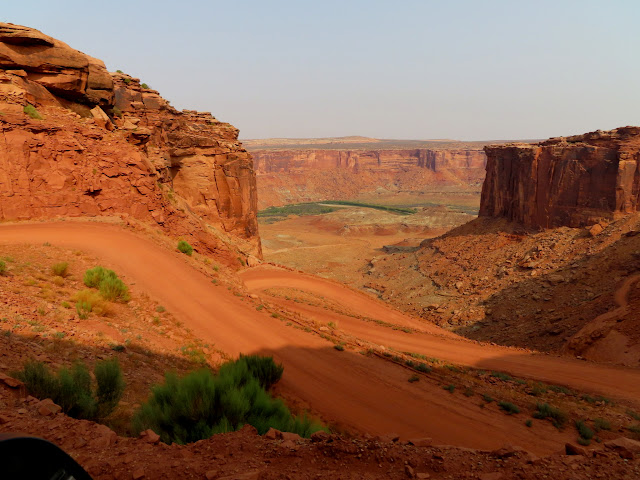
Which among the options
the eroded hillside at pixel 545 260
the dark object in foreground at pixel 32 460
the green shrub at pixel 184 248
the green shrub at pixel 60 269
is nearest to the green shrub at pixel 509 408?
the eroded hillside at pixel 545 260

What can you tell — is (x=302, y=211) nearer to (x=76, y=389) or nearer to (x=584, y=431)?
(x=584, y=431)

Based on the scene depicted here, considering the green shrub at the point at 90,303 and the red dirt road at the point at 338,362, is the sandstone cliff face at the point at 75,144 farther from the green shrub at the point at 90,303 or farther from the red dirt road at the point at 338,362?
the green shrub at the point at 90,303

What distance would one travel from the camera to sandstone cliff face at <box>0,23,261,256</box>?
1543cm

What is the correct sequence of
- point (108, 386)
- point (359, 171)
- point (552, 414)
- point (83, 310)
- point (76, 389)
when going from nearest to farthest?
point (76, 389), point (108, 386), point (83, 310), point (552, 414), point (359, 171)

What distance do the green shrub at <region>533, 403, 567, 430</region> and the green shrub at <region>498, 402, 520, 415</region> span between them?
467mm

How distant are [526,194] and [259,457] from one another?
42644 mm

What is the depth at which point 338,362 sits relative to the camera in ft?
40.1

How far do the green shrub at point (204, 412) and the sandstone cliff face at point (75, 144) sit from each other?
12860mm

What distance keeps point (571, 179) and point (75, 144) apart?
38258 millimetres

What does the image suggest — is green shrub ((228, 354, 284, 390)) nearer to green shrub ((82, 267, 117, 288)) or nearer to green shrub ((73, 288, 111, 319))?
green shrub ((73, 288, 111, 319))

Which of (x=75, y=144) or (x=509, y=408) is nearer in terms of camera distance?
(x=509, y=408)

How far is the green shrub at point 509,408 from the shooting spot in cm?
1056

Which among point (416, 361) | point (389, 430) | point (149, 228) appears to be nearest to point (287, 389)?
point (389, 430)

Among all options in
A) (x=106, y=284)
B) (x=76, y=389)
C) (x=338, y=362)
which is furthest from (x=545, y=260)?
(x=76, y=389)
